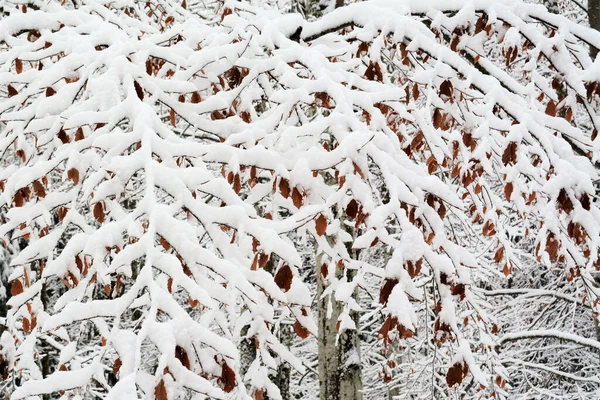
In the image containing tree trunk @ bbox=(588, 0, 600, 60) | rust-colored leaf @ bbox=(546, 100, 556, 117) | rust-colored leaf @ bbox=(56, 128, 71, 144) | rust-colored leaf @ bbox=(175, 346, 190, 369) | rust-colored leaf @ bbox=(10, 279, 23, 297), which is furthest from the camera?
tree trunk @ bbox=(588, 0, 600, 60)

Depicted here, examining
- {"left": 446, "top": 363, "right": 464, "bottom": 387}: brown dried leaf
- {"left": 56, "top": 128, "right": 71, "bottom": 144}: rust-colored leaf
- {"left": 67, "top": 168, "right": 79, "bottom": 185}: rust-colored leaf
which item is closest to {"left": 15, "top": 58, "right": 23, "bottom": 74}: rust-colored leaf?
{"left": 56, "top": 128, "right": 71, "bottom": 144}: rust-colored leaf

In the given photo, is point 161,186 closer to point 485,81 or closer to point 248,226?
point 248,226

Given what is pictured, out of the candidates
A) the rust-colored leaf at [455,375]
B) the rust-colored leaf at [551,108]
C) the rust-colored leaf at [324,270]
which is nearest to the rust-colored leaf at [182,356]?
the rust-colored leaf at [324,270]

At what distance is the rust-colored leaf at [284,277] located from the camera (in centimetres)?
194

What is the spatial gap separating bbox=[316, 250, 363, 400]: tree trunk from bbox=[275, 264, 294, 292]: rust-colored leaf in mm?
2510

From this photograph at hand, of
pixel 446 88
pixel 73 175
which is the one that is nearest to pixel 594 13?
pixel 446 88

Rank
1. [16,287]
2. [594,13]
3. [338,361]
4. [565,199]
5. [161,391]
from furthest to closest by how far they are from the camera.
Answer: [594,13]
[338,361]
[16,287]
[565,199]
[161,391]

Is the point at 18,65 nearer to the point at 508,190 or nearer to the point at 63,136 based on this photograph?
the point at 63,136

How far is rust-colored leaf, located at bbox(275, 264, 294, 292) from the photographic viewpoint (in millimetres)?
1942

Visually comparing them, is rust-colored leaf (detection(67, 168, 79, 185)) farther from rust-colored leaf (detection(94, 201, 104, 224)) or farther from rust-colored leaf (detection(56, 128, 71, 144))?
rust-colored leaf (detection(56, 128, 71, 144))

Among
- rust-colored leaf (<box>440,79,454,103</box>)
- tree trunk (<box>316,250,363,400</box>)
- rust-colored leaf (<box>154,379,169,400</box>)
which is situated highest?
rust-colored leaf (<box>440,79,454,103</box>)

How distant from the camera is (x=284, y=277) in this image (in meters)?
1.95

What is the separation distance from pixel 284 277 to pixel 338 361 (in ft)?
9.31

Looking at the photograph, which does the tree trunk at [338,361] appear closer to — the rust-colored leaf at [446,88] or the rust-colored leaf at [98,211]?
the rust-colored leaf at [446,88]
